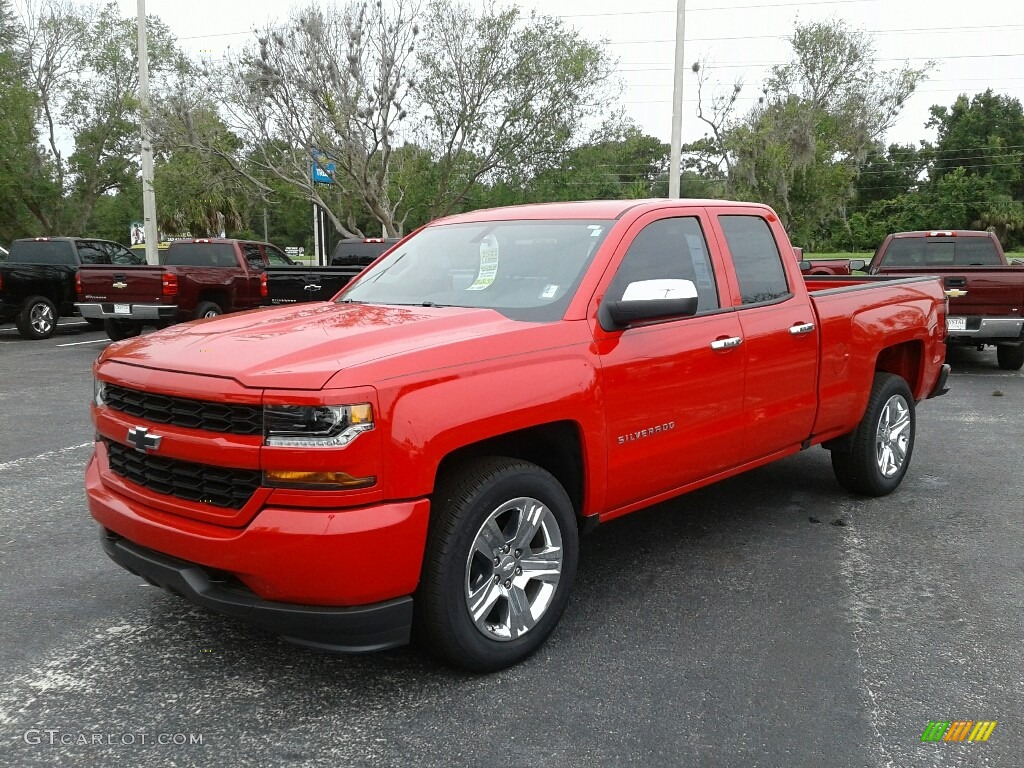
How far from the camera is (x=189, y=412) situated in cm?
321

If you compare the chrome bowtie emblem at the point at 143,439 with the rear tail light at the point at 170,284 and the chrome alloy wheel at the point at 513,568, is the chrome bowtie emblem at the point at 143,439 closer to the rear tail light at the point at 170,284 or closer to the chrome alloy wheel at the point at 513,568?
the chrome alloy wheel at the point at 513,568

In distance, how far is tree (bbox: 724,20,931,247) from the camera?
26656 millimetres

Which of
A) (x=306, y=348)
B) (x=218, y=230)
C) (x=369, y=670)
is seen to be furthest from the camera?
(x=218, y=230)

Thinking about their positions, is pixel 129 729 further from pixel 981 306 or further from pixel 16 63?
pixel 16 63

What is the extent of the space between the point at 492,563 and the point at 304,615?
2.50 ft

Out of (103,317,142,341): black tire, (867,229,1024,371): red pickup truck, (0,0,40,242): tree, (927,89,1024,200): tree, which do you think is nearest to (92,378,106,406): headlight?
(867,229,1024,371): red pickup truck

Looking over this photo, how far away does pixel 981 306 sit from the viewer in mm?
11188

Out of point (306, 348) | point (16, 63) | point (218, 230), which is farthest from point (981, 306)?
point (218, 230)

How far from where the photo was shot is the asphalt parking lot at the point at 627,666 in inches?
119

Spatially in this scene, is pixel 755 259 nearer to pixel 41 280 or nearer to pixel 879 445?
pixel 879 445

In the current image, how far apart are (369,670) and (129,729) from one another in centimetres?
88

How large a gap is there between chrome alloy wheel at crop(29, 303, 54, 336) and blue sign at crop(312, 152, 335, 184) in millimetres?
8310

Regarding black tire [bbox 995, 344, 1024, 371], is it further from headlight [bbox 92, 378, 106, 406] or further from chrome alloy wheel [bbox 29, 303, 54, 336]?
chrome alloy wheel [bbox 29, 303, 54, 336]

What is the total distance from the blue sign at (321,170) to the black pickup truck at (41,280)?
6.75 m
